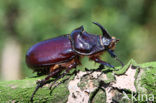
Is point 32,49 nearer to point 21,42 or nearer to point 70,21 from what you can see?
point 70,21

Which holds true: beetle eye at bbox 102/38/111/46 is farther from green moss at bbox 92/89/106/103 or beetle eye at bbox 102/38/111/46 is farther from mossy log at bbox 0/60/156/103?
green moss at bbox 92/89/106/103

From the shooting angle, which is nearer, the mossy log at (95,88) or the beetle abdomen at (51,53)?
the mossy log at (95,88)

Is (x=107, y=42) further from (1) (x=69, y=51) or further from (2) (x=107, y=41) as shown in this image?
(1) (x=69, y=51)

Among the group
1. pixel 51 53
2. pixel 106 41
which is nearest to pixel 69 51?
pixel 51 53

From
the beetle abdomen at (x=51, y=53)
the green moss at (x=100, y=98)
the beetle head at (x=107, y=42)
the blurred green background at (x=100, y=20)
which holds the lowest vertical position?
the green moss at (x=100, y=98)

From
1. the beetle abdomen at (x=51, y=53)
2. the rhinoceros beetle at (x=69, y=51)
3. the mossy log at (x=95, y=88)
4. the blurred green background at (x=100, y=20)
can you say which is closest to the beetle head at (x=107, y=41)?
the rhinoceros beetle at (x=69, y=51)

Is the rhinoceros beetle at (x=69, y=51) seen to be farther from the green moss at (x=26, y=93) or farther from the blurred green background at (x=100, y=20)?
the blurred green background at (x=100, y=20)

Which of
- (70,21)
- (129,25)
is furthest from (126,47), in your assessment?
(70,21)
